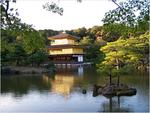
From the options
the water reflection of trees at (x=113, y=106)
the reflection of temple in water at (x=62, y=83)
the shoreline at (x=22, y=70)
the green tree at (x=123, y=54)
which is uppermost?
Result: the green tree at (x=123, y=54)

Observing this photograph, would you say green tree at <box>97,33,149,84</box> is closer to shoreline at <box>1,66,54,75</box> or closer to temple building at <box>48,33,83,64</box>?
shoreline at <box>1,66,54,75</box>

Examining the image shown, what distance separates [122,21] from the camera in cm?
474

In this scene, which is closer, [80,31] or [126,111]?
[126,111]

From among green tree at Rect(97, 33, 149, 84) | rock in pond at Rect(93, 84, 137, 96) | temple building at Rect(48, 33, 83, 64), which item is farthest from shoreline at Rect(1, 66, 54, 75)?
rock in pond at Rect(93, 84, 137, 96)

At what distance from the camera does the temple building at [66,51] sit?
40.0 m

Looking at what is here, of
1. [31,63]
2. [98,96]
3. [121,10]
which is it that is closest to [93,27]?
[31,63]

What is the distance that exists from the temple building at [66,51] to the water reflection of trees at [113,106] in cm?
2673

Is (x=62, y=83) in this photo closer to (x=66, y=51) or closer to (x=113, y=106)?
(x=113, y=106)

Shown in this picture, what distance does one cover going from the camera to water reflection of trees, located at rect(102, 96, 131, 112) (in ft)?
35.1

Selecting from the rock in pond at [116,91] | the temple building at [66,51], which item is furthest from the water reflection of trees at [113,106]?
the temple building at [66,51]

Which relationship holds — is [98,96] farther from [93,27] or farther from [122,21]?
[93,27]

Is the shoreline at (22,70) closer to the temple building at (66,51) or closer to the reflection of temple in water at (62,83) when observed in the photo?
the reflection of temple in water at (62,83)

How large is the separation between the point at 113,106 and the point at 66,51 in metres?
29.7

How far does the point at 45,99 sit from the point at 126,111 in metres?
3.55
